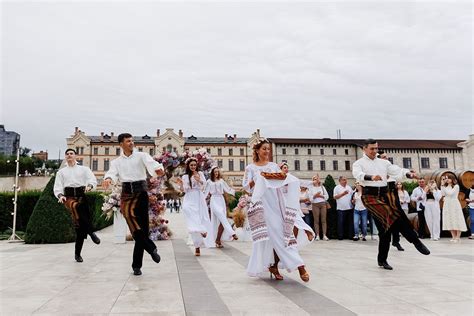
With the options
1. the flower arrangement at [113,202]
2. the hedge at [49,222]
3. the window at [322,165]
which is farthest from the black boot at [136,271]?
the window at [322,165]

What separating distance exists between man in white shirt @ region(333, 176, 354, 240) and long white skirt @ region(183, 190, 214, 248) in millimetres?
5025

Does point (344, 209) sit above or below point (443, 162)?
below

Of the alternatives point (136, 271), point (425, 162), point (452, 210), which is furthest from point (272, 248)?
point (425, 162)

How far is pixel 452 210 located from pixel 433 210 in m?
0.58

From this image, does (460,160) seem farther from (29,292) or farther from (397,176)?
(29,292)

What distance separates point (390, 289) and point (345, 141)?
67766 mm

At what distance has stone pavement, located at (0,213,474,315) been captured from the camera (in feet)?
11.8

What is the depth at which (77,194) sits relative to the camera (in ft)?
23.9

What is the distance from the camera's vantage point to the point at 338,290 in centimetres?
439

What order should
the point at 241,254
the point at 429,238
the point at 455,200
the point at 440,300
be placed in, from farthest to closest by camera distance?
the point at 429,238, the point at 455,200, the point at 241,254, the point at 440,300

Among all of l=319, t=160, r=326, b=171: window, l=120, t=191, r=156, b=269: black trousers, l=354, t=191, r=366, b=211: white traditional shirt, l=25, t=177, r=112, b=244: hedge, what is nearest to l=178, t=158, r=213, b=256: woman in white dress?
l=120, t=191, r=156, b=269: black trousers

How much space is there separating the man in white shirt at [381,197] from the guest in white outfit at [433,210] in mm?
6676

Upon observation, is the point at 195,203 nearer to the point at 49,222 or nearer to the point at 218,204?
the point at 218,204

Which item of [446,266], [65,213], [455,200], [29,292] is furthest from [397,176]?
[65,213]
